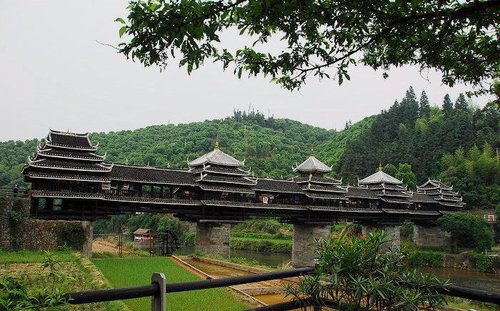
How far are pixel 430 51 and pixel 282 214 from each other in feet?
90.2

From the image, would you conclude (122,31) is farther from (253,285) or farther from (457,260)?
(457,260)

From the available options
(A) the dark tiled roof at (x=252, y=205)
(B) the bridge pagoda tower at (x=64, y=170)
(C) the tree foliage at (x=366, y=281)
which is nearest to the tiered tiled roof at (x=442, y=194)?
(A) the dark tiled roof at (x=252, y=205)

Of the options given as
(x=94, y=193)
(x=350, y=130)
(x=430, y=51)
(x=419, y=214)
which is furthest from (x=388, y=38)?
(x=350, y=130)

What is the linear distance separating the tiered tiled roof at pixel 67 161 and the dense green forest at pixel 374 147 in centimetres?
2224

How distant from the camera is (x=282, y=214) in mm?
31594

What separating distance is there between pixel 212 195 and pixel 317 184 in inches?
387

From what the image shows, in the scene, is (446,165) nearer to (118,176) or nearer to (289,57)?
(118,176)

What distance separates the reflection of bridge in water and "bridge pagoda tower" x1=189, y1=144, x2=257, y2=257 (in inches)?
2.7

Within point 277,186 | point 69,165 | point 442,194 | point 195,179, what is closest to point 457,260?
point 442,194

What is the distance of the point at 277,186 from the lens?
106ft

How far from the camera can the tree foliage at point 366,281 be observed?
3.37 m

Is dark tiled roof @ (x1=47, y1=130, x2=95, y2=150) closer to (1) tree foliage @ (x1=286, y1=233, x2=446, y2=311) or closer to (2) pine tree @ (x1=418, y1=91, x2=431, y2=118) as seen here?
(1) tree foliage @ (x1=286, y1=233, x2=446, y2=311)

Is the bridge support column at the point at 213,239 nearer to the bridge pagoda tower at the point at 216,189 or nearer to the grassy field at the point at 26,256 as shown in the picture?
the bridge pagoda tower at the point at 216,189

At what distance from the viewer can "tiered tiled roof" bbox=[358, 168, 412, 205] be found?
39728 millimetres
